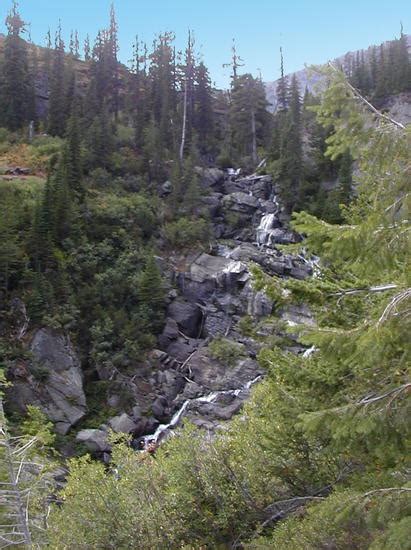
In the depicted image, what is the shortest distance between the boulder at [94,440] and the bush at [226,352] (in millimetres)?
7292

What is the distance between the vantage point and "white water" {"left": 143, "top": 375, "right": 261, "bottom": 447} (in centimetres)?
2195

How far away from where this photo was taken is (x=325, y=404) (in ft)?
23.6

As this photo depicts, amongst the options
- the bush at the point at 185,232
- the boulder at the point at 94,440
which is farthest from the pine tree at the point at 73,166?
the boulder at the point at 94,440

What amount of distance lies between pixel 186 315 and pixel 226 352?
4317 millimetres

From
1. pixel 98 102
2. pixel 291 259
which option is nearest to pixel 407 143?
pixel 291 259

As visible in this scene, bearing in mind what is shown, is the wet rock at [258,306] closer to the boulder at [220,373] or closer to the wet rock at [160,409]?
the boulder at [220,373]

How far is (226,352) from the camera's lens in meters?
25.9

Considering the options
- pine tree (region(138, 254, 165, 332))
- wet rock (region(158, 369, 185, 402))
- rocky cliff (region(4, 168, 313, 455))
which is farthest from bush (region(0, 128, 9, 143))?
wet rock (region(158, 369, 185, 402))

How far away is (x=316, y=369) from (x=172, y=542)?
15.2 feet

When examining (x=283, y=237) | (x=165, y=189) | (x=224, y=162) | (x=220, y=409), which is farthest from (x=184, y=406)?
(x=224, y=162)

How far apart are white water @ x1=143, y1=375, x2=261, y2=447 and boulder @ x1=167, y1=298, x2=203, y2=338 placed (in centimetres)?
550

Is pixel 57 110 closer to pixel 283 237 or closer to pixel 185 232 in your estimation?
pixel 185 232

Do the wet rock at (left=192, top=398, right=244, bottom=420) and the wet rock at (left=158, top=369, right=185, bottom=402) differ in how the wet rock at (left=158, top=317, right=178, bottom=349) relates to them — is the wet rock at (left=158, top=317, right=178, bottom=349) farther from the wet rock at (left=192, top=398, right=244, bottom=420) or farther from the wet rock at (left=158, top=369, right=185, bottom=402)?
the wet rock at (left=192, top=398, right=244, bottom=420)

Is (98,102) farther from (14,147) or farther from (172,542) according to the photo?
(172,542)
